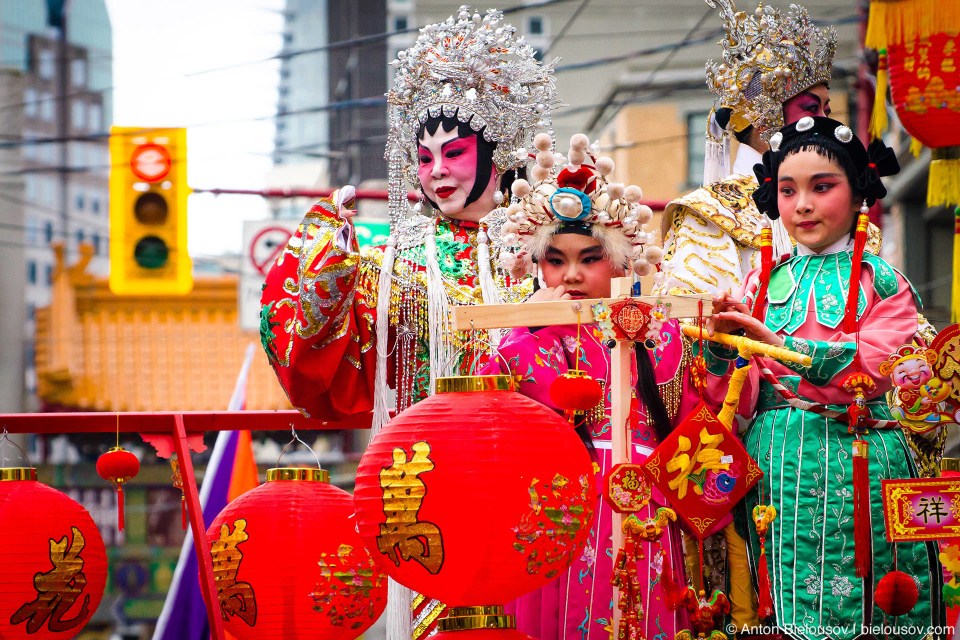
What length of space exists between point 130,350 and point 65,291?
3.81ft

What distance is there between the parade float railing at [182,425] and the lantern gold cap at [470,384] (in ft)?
3.74

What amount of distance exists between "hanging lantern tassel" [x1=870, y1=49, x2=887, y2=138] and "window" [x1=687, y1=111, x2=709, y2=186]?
9.18m

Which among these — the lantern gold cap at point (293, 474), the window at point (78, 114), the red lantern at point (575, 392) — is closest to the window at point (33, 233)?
the window at point (78, 114)

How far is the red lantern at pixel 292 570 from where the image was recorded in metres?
3.85

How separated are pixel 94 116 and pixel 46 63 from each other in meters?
0.99

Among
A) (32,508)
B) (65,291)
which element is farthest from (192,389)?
(32,508)

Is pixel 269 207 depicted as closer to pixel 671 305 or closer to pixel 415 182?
pixel 415 182

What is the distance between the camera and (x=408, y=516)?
2.81 metres

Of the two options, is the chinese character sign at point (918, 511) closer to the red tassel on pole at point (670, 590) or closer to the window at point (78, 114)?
the red tassel on pole at point (670, 590)

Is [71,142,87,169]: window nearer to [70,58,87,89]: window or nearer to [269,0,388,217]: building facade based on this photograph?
[70,58,87,89]: window

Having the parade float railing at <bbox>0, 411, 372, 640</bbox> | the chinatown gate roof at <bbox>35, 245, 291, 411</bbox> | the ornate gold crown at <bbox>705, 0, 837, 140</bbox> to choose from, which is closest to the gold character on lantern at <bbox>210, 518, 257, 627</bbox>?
the parade float railing at <bbox>0, 411, 372, 640</bbox>

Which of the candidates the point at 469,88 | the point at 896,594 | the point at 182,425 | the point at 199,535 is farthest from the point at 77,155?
the point at 896,594

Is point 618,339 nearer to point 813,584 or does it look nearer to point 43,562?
point 813,584

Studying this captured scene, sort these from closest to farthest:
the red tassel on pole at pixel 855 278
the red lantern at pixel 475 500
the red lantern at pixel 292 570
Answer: the red lantern at pixel 475 500
the red tassel on pole at pixel 855 278
the red lantern at pixel 292 570
